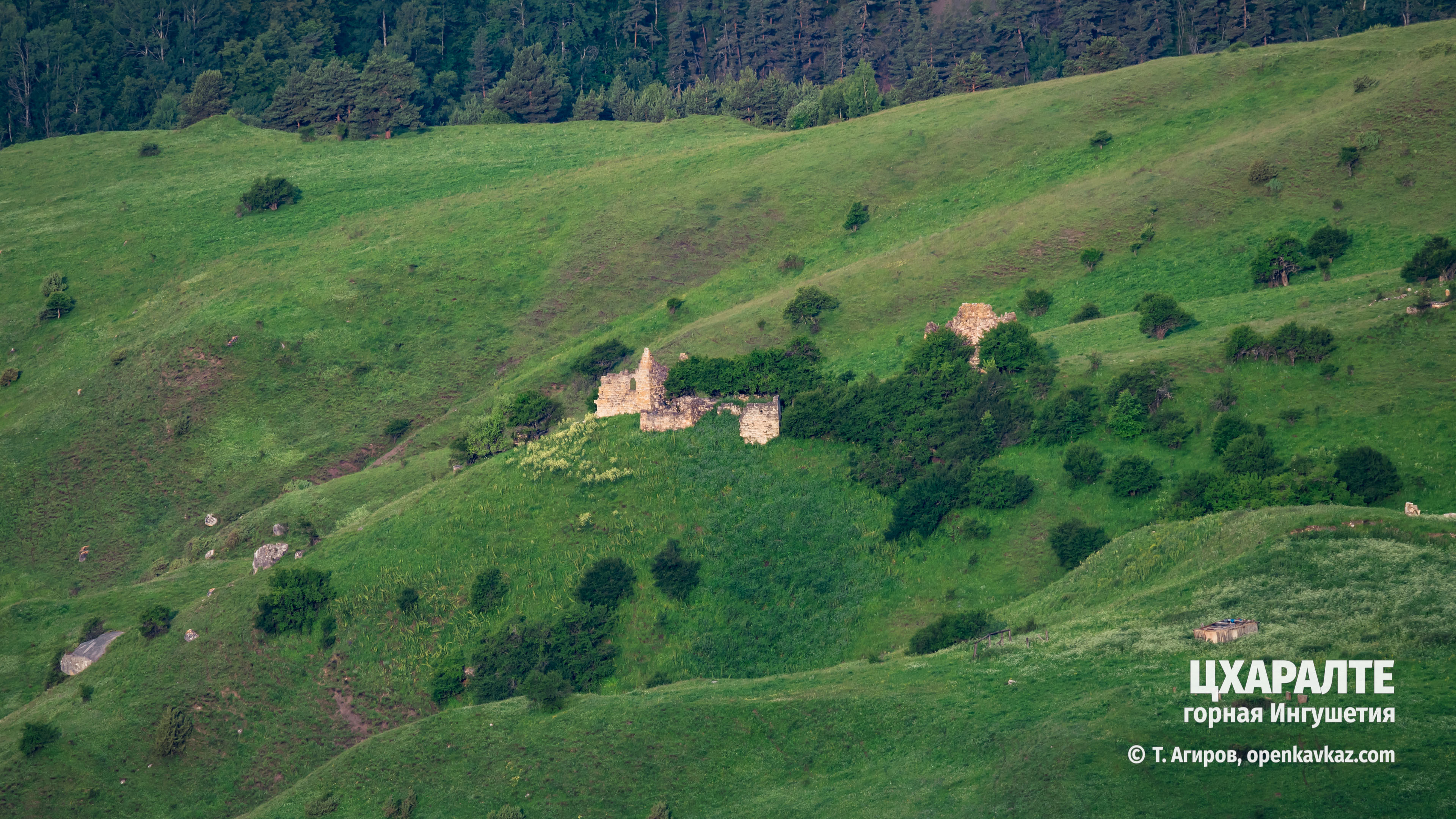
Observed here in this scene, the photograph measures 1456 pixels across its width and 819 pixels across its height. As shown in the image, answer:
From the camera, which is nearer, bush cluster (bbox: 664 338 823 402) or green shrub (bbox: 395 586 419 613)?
green shrub (bbox: 395 586 419 613)

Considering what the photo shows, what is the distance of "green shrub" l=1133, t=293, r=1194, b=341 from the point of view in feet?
231

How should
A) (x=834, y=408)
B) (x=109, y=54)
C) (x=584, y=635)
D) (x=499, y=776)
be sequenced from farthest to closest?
(x=109, y=54), (x=834, y=408), (x=584, y=635), (x=499, y=776)

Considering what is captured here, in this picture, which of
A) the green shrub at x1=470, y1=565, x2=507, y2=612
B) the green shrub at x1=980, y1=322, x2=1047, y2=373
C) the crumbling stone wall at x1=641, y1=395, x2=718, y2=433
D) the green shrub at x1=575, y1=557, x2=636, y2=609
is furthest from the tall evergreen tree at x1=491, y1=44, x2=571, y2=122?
the green shrub at x1=575, y1=557, x2=636, y2=609

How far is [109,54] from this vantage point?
178250 mm

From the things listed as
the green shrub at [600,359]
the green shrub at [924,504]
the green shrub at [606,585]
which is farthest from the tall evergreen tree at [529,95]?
the green shrub at [606,585]

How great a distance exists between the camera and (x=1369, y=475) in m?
51.5

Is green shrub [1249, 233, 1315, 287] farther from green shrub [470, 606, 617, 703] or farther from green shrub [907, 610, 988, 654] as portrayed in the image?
green shrub [470, 606, 617, 703]

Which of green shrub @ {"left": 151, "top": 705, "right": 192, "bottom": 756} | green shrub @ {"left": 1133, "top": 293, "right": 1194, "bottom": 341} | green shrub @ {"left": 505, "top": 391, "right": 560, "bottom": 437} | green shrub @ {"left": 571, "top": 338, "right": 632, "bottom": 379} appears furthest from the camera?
green shrub @ {"left": 571, "top": 338, "right": 632, "bottom": 379}

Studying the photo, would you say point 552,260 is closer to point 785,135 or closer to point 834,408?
point 785,135

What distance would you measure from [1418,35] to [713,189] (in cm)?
6014

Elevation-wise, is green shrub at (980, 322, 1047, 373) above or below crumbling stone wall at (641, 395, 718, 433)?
above

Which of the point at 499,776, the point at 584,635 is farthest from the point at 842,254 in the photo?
the point at 499,776

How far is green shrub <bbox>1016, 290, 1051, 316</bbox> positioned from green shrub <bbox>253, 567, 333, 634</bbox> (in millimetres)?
46224

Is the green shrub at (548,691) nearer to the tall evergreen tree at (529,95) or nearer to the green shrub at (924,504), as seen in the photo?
the green shrub at (924,504)
